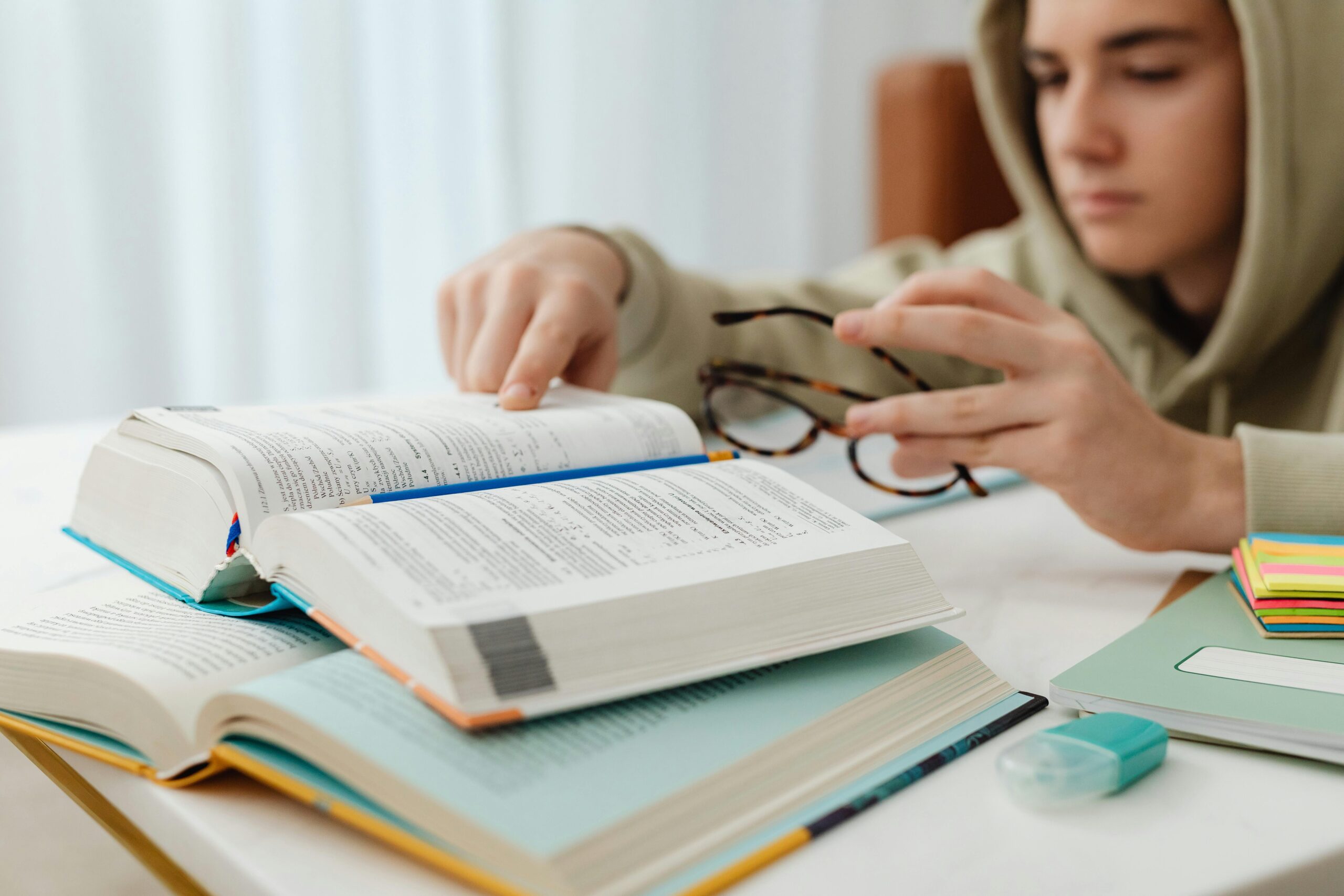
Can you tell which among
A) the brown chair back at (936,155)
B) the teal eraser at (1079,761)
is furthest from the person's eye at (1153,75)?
the brown chair back at (936,155)

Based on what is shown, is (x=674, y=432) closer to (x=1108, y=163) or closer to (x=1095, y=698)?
(x=1095, y=698)

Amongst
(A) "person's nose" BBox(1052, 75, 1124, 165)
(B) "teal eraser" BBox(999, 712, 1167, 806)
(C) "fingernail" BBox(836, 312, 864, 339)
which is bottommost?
(B) "teal eraser" BBox(999, 712, 1167, 806)

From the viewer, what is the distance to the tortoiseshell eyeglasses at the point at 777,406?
2.10 feet

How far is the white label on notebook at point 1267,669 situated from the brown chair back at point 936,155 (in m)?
1.70

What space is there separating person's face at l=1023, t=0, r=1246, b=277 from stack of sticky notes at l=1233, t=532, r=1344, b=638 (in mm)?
527

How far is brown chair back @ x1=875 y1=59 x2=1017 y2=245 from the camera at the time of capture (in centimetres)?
195

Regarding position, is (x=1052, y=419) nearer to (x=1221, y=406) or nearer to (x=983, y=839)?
(x=983, y=839)

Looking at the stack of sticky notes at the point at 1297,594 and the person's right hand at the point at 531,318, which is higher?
the person's right hand at the point at 531,318

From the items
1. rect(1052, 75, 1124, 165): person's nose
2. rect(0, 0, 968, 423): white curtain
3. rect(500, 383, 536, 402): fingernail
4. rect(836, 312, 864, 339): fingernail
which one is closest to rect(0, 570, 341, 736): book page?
rect(500, 383, 536, 402): fingernail

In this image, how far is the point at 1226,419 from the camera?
40.1 inches

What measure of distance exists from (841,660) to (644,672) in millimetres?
93

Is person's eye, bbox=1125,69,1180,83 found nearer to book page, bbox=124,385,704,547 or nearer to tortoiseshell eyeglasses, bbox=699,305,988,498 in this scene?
tortoiseshell eyeglasses, bbox=699,305,988,498

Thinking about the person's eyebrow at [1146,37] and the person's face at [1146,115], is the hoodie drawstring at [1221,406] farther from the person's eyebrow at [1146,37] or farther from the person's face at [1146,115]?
the person's eyebrow at [1146,37]

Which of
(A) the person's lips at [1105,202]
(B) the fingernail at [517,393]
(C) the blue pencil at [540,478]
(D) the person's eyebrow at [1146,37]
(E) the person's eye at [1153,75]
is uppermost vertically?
(D) the person's eyebrow at [1146,37]
